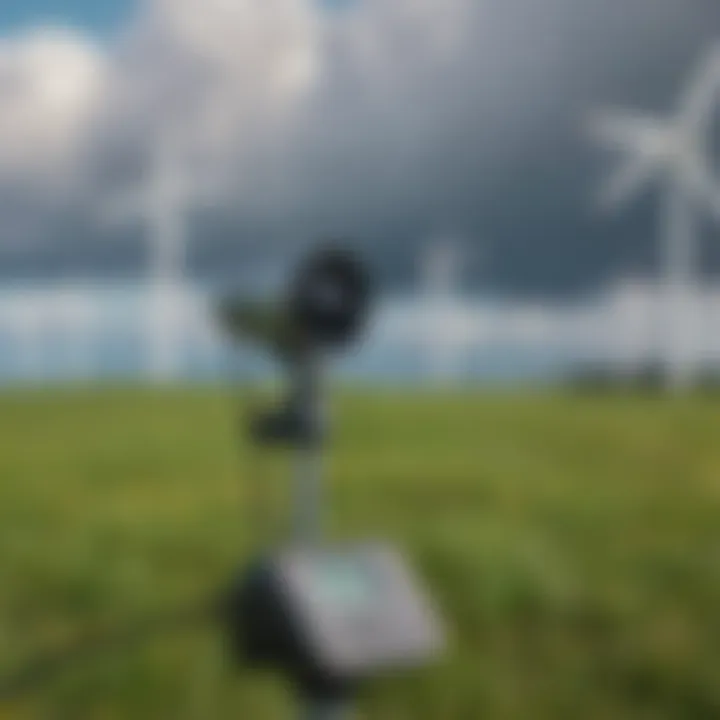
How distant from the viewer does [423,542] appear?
3449mm

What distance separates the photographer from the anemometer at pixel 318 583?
5.69 feet

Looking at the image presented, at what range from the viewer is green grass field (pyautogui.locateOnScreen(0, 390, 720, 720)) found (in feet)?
10.1

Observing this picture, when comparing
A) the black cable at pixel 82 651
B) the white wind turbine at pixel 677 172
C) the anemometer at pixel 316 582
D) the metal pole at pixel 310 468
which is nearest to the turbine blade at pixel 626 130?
the white wind turbine at pixel 677 172

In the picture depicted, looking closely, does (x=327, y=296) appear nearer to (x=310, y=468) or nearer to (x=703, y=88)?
(x=310, y=468)

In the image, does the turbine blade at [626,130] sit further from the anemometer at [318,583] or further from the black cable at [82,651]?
the anemometer at [318,583]

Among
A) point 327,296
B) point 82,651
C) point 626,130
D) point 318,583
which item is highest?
point 626,130

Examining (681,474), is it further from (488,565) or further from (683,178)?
(683,178)

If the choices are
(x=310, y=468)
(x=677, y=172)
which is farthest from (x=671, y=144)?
(x=310, y=468)

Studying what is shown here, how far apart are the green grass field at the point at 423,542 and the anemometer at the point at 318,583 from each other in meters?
0.99

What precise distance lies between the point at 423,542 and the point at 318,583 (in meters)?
1.69

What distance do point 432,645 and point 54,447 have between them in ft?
6.08

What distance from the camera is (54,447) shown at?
3.48 metres

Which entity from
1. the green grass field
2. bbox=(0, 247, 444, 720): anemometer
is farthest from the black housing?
the green grass field

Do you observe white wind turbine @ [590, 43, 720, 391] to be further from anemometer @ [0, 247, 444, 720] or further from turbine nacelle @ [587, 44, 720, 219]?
anemometer @ [0, 247, 444, 720]
